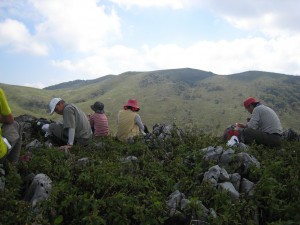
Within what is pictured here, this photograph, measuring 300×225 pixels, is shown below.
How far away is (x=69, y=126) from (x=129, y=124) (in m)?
3.24

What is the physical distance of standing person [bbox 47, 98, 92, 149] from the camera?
33.8ft

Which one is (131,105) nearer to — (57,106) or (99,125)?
(99,125)

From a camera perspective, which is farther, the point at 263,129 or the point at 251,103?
the point at 251,103

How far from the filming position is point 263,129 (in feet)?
38.4

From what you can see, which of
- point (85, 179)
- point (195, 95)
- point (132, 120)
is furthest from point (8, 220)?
point (195, 95)

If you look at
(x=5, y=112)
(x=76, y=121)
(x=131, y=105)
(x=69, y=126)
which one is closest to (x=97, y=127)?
(x=131, y=105)

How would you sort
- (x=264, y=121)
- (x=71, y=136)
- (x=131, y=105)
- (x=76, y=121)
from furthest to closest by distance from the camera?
1. (x=131, y=105)
2. (x=264, y=121)
3. (x=76, y=121)
4. (x=71, y=136)

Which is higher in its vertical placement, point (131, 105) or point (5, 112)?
point (5, 112)

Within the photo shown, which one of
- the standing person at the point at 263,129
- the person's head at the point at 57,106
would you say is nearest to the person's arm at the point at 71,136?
the person's head at the point at 57,106

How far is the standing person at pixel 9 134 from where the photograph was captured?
24.0ft

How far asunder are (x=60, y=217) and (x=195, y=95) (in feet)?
621

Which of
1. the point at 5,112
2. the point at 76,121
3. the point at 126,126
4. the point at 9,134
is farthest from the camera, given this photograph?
the point at 126,126

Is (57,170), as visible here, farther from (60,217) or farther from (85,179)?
(60,217)

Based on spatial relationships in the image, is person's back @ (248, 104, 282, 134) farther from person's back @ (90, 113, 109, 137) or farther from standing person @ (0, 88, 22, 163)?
standing person @ (0, 88, 22, 163)
